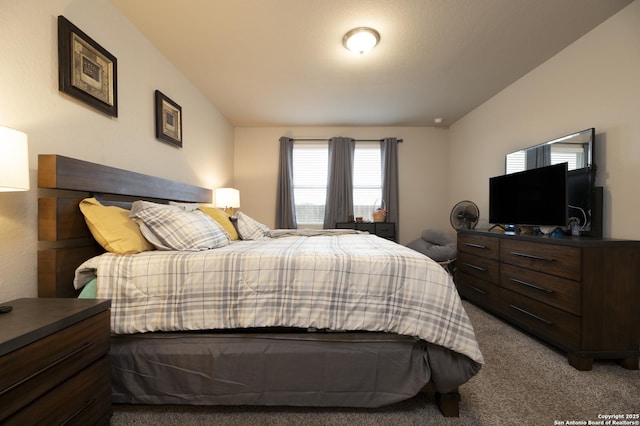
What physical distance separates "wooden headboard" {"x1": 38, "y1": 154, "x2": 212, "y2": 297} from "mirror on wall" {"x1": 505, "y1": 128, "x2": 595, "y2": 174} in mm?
3431

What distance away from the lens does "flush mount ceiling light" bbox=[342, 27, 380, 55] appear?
2.06m

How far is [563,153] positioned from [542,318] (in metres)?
1.41

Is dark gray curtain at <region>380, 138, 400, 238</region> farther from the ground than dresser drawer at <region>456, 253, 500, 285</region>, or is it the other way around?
dark gray curtain at <region>380, 138, 400, 238</region>

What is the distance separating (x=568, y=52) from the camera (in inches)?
89.9

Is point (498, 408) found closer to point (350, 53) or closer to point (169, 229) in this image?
point (169, 229)

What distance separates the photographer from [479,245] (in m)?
2.67

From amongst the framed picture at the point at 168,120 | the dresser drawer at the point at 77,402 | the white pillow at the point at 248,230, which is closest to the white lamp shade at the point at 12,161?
the dresser drawer at the point at 77,402

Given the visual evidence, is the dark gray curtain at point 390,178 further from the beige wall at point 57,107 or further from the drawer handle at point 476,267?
the beige wall at point 57,107

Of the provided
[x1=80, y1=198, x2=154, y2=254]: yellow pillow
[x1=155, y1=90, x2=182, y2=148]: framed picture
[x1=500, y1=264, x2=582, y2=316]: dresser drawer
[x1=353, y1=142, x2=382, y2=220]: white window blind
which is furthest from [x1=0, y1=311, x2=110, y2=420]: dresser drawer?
[x1=353, y1=142, x2=382, y2=220]: white window blind

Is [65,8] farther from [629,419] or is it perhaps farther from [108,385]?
[629,419]

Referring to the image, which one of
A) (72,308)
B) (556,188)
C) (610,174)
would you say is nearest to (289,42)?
(72,308)

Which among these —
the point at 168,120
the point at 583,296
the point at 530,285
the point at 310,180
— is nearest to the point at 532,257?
the point at 530,285

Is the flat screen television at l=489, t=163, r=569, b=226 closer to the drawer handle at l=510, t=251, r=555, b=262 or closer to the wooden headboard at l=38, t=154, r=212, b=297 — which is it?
the drawer handle at l=510, t=251, r=555, b=262

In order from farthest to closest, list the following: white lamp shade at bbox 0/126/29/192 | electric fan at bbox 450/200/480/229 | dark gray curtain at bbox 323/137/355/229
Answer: dark gray curtain at bbox 323/137/355/229, electric fan at bbox 450/200/480/229, white lamp shade at bbox 0/126/29/192
